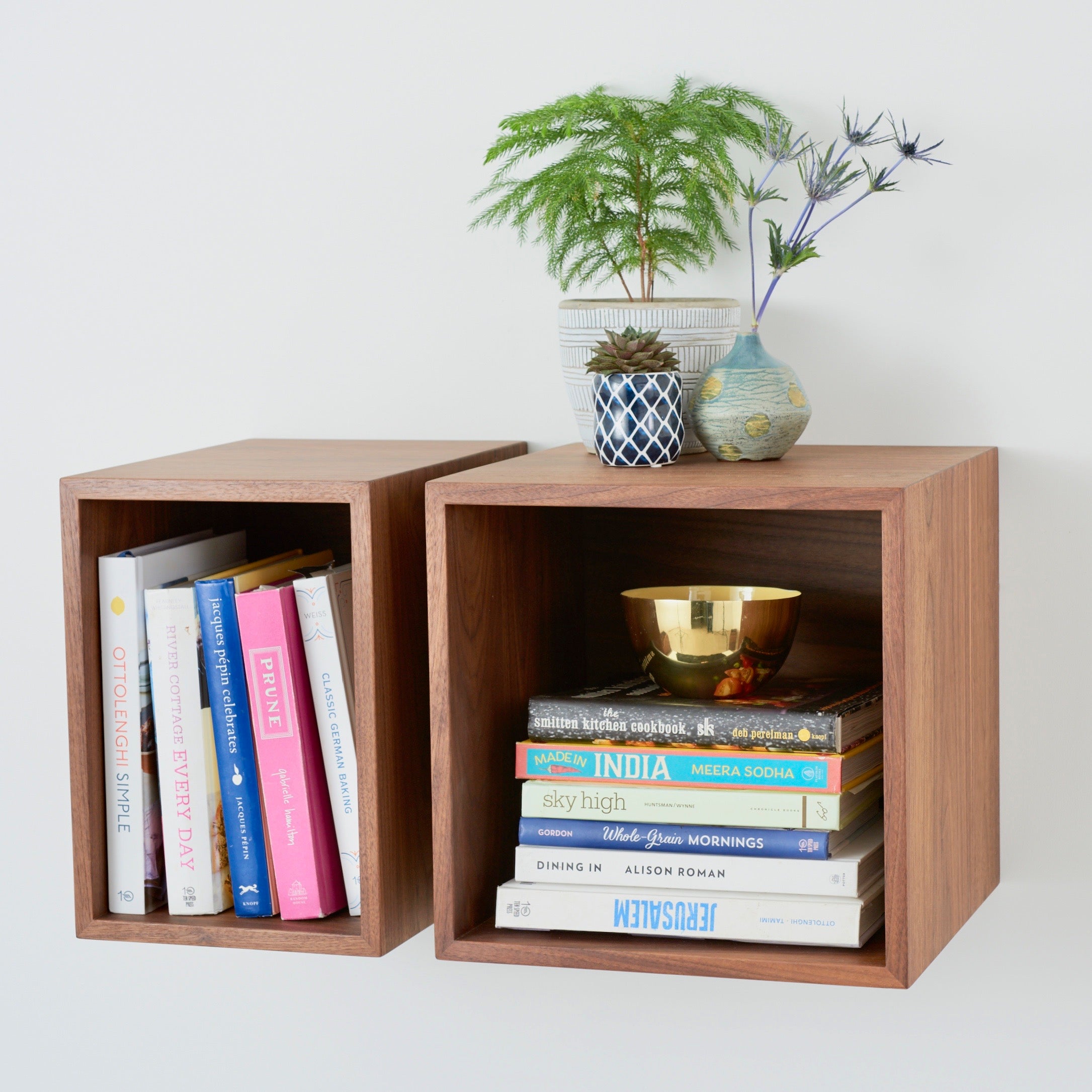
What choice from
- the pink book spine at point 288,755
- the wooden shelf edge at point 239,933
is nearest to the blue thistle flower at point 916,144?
the pink book spine at point 288,755

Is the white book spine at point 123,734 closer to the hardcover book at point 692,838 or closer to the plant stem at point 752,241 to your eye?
the hardcover book at point 692,838

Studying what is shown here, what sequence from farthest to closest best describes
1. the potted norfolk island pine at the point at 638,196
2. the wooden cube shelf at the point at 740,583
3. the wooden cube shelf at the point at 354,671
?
the potted norfolk island pine at the point at 638,196
the wooden cube shelf at the point at 354,671
the wooden cube shelf at the point at 740,583

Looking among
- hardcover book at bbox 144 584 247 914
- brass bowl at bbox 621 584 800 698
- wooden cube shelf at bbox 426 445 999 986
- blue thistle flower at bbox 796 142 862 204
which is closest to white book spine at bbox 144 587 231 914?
hardcover book at bbox 144 584 247 914

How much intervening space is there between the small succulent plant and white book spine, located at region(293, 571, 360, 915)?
291 mm

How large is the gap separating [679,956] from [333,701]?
0.35 metres

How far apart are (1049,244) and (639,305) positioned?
0.38 metres

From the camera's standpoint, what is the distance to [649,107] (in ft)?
4.35

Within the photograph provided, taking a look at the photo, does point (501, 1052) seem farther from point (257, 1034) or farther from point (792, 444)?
point (792, 444)

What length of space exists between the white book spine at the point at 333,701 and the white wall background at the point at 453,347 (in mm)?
366

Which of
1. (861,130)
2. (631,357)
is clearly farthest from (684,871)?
(861,130)

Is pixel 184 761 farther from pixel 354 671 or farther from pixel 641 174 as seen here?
pixel 641 174

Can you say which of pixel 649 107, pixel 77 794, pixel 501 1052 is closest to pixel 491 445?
pixel 649 107

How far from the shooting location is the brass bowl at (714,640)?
45.1 inches

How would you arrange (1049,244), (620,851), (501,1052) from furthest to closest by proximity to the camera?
(501,1052) < (1049,244) < (620,851)
